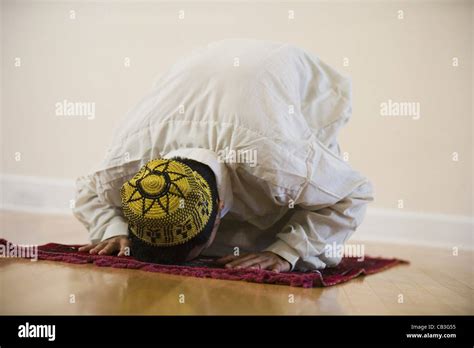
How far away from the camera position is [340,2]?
9.77ft

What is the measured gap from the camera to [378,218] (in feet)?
9.85

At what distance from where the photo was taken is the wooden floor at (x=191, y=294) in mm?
905

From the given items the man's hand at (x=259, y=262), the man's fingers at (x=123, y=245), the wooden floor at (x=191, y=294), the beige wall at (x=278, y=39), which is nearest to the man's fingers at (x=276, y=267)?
the man's hand at (x=259, y=262)

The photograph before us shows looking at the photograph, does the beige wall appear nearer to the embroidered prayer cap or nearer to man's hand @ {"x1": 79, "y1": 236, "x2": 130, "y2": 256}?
man's hand @ {"x1": 79, "y1": 236, "x2": 130, "y2": 256}

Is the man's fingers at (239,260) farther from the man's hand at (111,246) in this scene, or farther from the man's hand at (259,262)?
the man's hand at (111,246)

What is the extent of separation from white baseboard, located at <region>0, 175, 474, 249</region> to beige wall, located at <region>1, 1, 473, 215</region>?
48 millimetres

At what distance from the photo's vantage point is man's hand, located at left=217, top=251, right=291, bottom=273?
50.9 inches

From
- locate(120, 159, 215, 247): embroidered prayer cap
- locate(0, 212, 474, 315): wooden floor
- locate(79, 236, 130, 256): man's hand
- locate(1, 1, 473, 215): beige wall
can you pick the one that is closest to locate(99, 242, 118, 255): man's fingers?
locate(79, 236, 130, 256): man's hand

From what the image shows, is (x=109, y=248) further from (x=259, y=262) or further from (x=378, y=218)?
(x=378, y=218)

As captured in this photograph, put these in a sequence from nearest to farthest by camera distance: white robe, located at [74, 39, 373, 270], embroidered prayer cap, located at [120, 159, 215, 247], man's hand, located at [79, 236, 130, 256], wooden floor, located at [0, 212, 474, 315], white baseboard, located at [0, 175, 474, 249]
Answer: wooden floor, located at [0, 212, 474, 315], embroidered prayer cap, located at [120, 159, 215, 247], white robe, located at [74, 39, 373, 270], man's hand, located at [79, 236, 130, 256], white baseboard, located at [0, 175, 474, 249]

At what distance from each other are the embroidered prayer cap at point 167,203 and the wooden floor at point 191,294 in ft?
0.28
